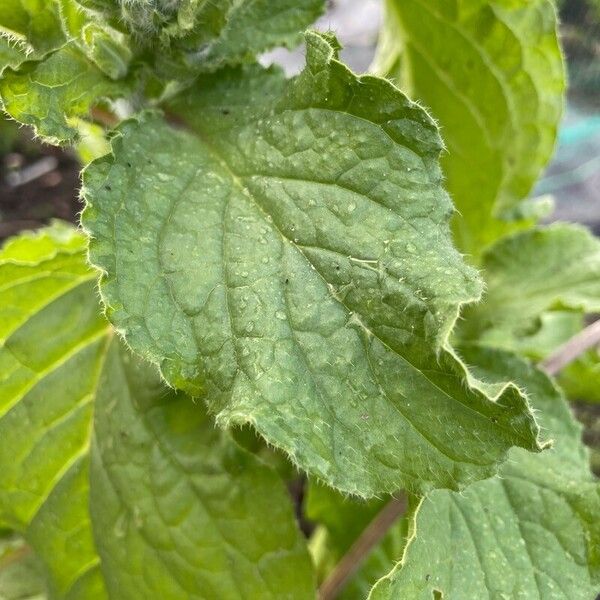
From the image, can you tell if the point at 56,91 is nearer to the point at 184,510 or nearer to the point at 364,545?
the point at 184,510

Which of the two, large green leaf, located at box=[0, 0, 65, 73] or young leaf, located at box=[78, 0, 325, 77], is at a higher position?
young leaf, located at box=[78, 0, 325, 77]

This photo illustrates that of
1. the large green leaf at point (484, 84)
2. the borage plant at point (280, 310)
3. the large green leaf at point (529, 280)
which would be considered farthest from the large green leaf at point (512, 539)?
the large green leaf at point (484, 84)

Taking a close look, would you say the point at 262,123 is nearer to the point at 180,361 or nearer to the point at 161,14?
the point at 161,14

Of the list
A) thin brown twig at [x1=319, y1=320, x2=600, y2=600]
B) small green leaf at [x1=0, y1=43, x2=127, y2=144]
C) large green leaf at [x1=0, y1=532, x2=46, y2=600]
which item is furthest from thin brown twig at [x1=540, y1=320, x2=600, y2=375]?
large green leaf at [x1=0, y1=532, x2=46, y2=600]

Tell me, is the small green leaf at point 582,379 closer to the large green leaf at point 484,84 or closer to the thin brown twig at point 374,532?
the thin brown twig at point 374,532

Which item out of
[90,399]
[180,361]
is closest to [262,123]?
[180,361]

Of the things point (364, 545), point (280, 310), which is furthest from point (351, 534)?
point (280, 310)

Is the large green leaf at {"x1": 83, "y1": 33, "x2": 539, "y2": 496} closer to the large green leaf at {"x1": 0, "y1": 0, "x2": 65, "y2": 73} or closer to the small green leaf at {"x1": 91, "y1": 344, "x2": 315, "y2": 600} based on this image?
the large green leaf at {"x1": 0, "y1": 0, "x2": 65, "y2": 73}
